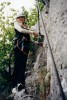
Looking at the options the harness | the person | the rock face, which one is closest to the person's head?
the person

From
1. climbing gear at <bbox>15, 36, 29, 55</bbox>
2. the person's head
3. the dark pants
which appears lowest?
the dark pants

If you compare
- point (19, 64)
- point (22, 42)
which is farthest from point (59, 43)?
point (19, 64)

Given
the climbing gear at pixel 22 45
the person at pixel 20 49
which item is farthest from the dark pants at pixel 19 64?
the climbing gear at pixel 22 45

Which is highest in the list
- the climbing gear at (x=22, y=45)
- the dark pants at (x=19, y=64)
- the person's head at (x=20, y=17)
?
the person's head at (x=20, y=17)

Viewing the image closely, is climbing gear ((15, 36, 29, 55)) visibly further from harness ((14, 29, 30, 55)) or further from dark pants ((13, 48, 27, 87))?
dark pants ((13, 48, 27, 87))

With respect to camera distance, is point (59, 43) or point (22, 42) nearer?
point (59, 43)

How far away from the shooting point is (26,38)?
710 cm

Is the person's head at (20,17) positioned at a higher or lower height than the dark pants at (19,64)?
higher

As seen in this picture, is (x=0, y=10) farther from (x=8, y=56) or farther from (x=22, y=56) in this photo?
(x=22, y=56)

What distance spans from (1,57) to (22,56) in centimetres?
1428

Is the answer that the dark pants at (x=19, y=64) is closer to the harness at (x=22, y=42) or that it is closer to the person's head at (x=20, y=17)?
the harness at (x=22, y=42)

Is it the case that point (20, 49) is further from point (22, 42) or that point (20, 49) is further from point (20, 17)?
point (20, 17)

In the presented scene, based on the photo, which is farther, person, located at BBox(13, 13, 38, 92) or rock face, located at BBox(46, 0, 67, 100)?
person, located at BBox(13, 13, 38, 92)

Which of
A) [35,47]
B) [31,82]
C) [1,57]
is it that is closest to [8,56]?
[1,57]
